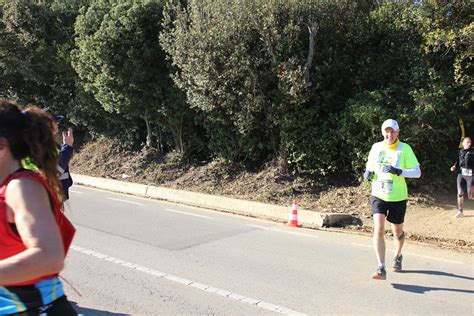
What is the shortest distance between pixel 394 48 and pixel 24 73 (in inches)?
576

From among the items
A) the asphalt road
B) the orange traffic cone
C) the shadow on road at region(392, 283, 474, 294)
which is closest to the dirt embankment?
the orange traffic cone

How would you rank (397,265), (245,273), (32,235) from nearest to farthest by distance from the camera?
1. (32,235)
2. (245,273)
3. (397,265)

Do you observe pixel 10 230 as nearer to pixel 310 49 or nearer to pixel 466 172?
pixel 466 172

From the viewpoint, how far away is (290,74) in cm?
1168

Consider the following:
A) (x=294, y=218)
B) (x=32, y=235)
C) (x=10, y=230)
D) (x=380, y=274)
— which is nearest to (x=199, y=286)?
(x=380, y=274)

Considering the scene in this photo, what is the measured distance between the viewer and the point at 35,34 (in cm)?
1962

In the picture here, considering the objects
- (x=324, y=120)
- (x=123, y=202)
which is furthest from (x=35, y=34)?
(x=324, y=120)

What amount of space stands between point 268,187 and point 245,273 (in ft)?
21.7

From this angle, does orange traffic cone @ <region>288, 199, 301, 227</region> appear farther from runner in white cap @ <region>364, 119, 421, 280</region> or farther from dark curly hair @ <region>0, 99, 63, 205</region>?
dark curly hair @ <region>0, 99, 63, 205</region>

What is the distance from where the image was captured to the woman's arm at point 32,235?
6.26 ft

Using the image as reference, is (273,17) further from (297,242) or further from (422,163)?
(297,242)

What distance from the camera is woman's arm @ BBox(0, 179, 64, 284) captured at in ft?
6.26

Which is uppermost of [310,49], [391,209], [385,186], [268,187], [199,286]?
[310,49]

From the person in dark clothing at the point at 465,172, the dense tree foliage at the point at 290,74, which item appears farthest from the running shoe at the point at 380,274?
the dense tree foliage at the point at 290,74
